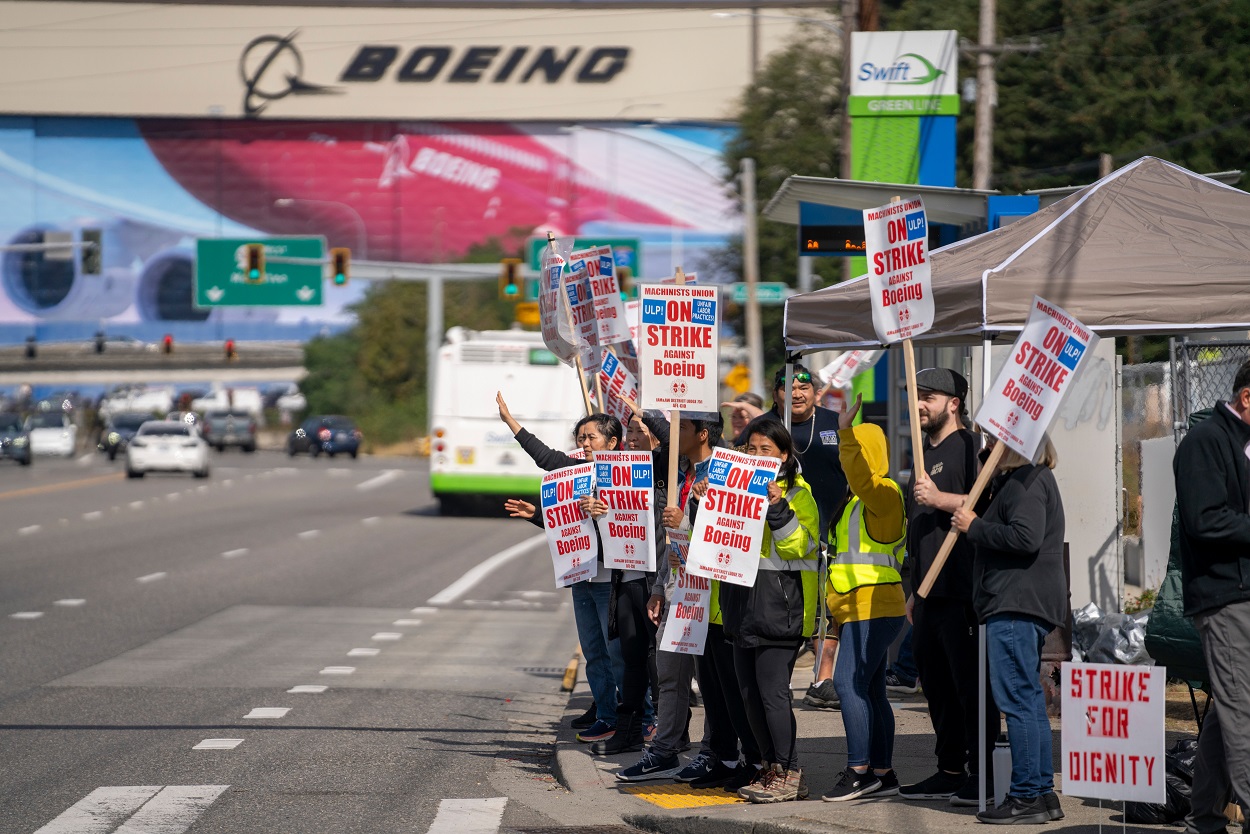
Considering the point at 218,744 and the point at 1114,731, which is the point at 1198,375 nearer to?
the point at 1114,731

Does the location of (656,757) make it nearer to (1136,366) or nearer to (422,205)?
(1136,366)

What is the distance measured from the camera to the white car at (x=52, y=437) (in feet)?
202

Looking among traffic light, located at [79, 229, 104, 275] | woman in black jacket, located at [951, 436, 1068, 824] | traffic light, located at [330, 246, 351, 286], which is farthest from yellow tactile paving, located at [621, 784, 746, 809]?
traffic light, located at [79, 229, 104, 275]

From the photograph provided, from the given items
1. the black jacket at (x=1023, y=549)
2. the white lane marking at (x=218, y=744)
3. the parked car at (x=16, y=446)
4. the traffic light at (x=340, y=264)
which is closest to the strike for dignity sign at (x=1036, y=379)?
the black jacket at (x=1023, y=549)

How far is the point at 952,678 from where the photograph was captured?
7.52 m

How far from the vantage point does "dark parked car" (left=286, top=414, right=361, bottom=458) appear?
218 ft

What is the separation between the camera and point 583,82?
96.2 metres

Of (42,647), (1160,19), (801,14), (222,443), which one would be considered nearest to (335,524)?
(42,647)

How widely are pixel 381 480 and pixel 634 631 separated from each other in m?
38.2

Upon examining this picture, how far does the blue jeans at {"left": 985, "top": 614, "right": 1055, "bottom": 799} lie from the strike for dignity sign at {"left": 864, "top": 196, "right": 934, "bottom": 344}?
141 centimetres

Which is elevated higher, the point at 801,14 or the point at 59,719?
the point at 801,14

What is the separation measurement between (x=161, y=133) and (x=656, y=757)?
95.6 meters

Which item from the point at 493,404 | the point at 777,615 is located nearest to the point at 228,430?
the point at 493,404

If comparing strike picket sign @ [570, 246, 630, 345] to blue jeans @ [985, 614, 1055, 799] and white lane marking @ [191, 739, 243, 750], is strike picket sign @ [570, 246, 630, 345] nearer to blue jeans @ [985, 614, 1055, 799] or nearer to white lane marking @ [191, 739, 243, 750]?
white lane marking @ [191, 739, 243, 750]
